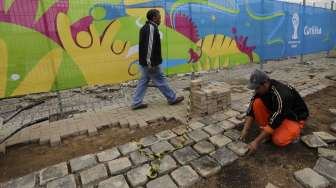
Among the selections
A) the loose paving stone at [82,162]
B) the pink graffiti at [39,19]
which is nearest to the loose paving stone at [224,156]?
the loose paving stone at [82,162]

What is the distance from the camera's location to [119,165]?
2.80 meters

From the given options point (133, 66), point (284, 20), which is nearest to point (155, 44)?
point (133, 66)

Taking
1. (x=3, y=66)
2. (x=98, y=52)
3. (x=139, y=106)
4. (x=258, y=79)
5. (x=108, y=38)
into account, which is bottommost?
(x=139, y=106)

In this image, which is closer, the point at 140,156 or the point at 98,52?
the point at 140,156

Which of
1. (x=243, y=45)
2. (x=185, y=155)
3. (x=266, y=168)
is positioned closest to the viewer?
(x=266, y=168)

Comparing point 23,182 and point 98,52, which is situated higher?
point 98,52

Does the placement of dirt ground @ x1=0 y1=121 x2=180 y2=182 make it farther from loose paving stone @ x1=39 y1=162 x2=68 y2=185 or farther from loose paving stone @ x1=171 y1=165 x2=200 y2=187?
loose paving stone @ x1=171 y1=165 x2=200 y2=187

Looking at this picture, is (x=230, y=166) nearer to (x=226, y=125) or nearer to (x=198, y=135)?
(x=198, y=135)

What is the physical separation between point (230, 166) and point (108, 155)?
1.57 meters

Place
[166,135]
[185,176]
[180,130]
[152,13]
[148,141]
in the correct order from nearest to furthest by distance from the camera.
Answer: [185,176]
[148,141]
[166,135]
[180,130]
[152,13]

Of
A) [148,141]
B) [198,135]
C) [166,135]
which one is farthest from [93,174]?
[198,135]

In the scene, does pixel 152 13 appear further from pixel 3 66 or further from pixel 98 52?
pixel 3 66

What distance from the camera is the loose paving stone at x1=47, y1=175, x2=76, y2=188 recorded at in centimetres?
251

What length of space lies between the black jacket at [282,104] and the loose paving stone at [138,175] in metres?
1.61
